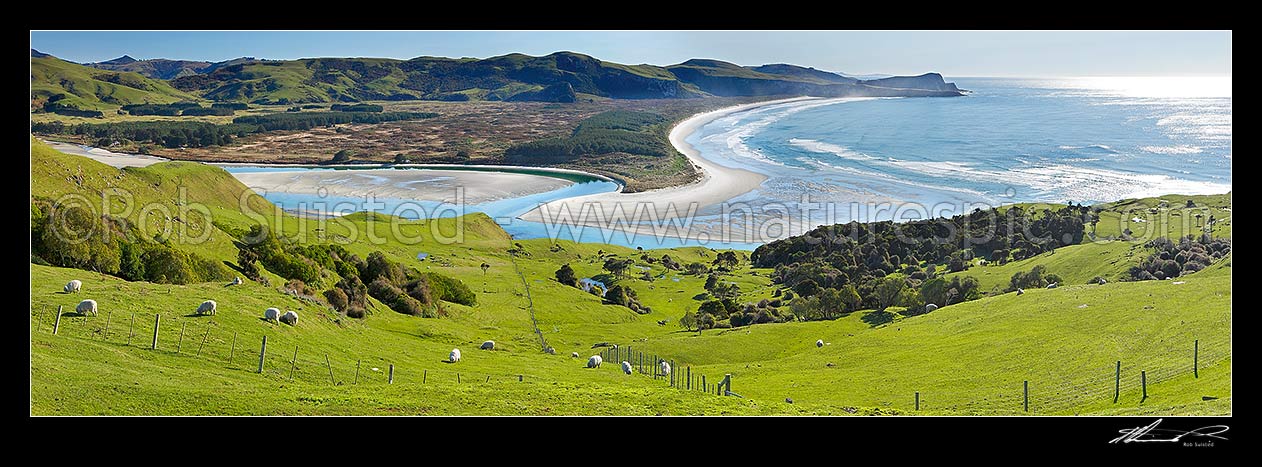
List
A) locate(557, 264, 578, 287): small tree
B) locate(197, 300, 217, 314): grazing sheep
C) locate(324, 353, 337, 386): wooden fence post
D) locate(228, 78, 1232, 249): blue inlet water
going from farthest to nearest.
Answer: locate(228, 78, 1232, 249): blue inlet water < locate(557, 264, 578, 287): small tree < locate(197, 300, 217, 314): grazing sheep < locate(324, 353, 337, 386): wooden fence post

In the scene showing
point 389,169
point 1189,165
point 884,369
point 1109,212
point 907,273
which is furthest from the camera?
point 389,169

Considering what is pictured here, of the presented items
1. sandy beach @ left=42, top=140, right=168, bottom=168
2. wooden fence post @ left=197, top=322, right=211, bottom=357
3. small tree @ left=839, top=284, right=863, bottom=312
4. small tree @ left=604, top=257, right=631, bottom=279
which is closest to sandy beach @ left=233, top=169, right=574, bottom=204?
sandy beach @ left=42, top=140, right=168, bottom=168

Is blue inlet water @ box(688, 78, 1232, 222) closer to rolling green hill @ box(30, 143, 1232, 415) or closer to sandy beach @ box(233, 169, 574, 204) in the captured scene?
sandy beach @ box(233, 169, 574, 204)

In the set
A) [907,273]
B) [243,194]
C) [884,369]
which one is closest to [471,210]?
[243,194]

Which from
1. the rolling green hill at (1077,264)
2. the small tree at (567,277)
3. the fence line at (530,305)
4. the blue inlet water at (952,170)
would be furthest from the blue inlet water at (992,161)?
→ the fence line at (530,305)
